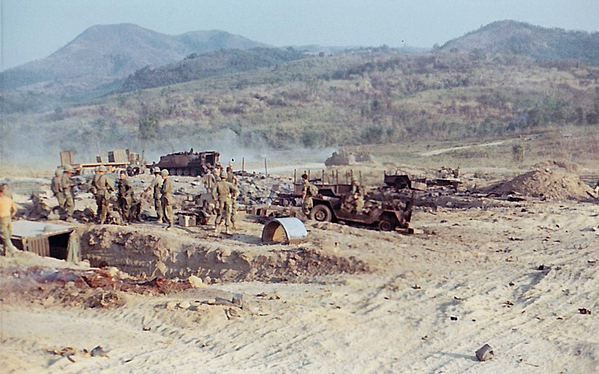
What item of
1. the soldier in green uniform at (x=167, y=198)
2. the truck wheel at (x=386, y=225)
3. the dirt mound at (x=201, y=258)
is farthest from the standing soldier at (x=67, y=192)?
the truck wheel at (x=386, y=225)

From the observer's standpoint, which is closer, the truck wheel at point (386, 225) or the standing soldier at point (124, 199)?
the standing soldier at point (124, 199)

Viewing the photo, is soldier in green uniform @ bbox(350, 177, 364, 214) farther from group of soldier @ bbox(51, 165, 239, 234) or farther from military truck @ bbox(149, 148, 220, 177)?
military truck @ bbox(149, 148, 220, 177)

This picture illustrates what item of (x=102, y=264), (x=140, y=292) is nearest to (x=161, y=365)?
(x=140, y=292)

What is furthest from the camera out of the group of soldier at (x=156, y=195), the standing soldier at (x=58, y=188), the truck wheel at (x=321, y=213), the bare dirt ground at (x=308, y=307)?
the truck wheel at (x=321, y=213)

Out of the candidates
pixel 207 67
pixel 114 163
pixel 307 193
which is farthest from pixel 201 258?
pixel 207 67

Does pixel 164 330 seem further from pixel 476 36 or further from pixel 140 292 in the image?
pixel 476 36

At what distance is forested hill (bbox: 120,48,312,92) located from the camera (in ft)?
412

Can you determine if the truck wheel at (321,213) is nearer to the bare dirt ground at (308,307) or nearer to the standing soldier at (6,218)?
the bare dirt ground at (308,307)

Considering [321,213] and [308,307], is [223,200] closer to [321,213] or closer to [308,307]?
[321,213]

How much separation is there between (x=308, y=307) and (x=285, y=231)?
4028 mm

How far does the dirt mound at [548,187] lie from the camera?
25531mm

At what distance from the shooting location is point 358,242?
50.9 feet

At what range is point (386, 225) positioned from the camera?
58.9 ft

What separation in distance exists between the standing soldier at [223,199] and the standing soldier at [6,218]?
5295mm
